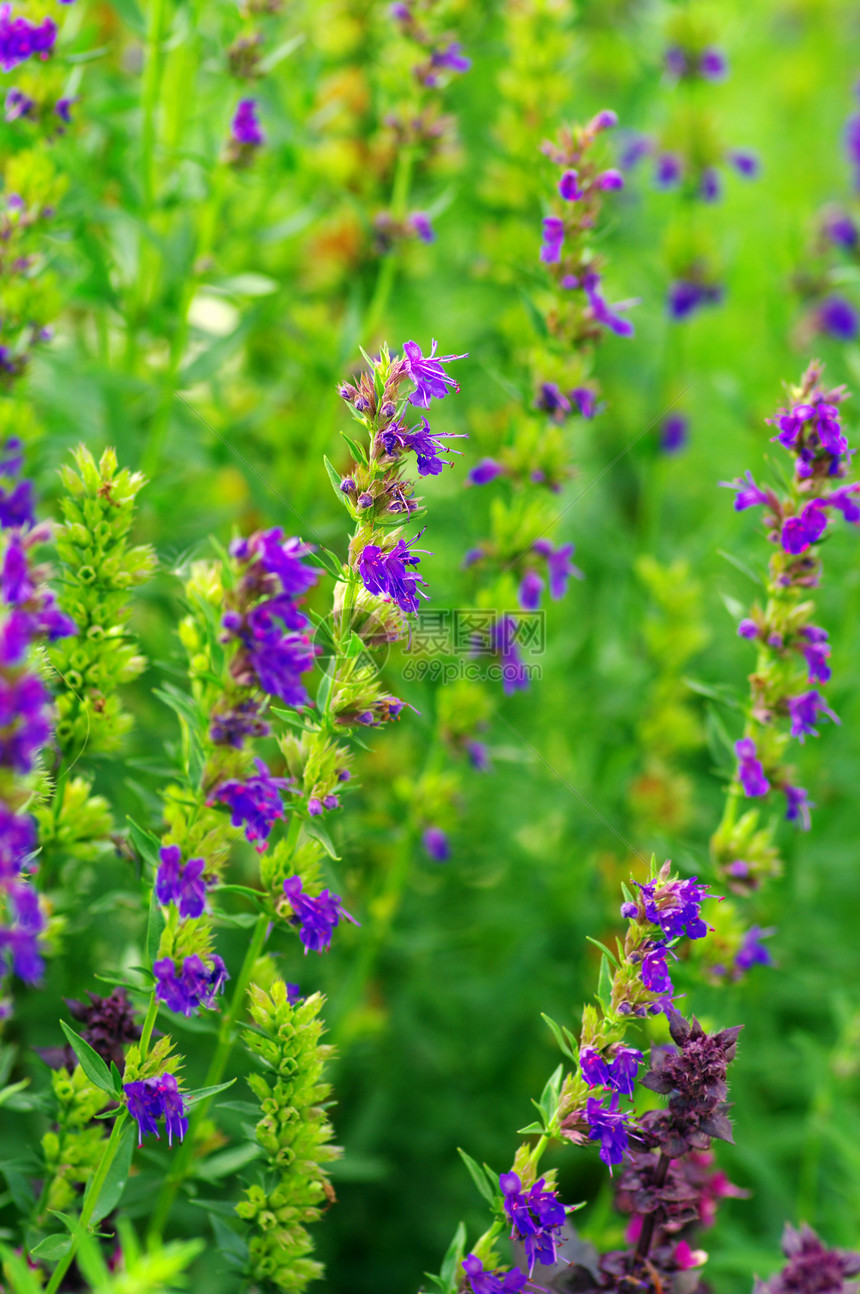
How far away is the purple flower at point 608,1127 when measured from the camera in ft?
6.08

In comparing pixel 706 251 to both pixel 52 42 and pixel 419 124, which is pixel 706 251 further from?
pixel 52 42

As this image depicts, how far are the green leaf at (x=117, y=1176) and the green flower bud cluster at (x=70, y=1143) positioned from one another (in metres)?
0.10

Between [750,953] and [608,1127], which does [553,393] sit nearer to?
[750,953]

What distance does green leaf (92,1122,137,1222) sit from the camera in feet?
6.35

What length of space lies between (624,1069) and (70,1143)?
107 centimetres

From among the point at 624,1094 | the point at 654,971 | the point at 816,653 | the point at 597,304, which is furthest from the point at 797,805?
the point at 597,304

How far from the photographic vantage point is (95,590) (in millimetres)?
2197

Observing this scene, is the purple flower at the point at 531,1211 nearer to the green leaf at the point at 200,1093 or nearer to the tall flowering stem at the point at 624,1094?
the tall flowering stem at the point at 624,1094

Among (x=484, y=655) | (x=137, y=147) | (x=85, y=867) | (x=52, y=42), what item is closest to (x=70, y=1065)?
(x=85, y=867)

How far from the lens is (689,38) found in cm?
416

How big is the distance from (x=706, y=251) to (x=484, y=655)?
2.06 m

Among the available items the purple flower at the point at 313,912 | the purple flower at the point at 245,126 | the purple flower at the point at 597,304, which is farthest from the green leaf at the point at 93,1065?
the purple flower at the point at 245,126

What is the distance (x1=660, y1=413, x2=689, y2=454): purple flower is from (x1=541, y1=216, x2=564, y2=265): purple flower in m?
1.41

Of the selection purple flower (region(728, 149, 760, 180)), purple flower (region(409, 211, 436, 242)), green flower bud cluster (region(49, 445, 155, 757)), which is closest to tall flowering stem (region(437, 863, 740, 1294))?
Result: green flower bud cluster (region(49, 445, 155, 757))
